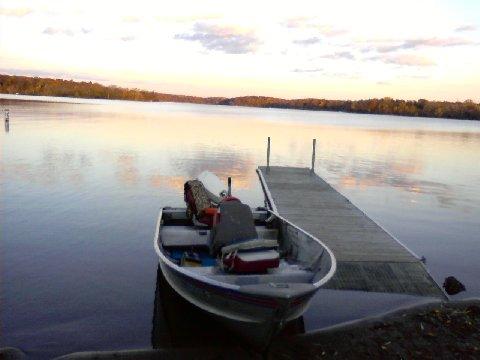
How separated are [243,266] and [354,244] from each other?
177 inches

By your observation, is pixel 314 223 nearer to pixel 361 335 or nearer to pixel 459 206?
pixel 361 335

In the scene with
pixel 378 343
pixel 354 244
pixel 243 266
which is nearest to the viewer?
pixel 378 343

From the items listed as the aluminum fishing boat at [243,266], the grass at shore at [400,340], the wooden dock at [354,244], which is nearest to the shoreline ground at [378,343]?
the grass at shore at [400,340]

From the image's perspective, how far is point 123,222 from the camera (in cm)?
1547

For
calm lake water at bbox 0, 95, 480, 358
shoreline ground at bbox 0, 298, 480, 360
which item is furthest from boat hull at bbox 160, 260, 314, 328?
calm lake water at bbox 0, 95, 480, 358

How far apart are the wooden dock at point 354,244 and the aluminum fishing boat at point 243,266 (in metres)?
1.28

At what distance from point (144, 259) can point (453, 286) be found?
791cm

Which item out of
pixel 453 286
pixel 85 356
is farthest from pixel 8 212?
pixel 453 286

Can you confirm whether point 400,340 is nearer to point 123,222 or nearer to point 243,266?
point 243,266

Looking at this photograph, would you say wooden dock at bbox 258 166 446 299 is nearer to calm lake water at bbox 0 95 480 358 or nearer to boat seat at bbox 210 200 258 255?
calm lake water at bbox 0 95 480 358

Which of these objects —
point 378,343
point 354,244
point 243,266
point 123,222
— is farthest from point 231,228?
point 123,222

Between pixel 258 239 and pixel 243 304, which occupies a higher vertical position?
pixel 258 239

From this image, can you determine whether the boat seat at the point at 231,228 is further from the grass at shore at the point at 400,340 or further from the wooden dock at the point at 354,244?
the grass at shore at the point at 400,340

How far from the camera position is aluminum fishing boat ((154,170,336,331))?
6.70 meters
